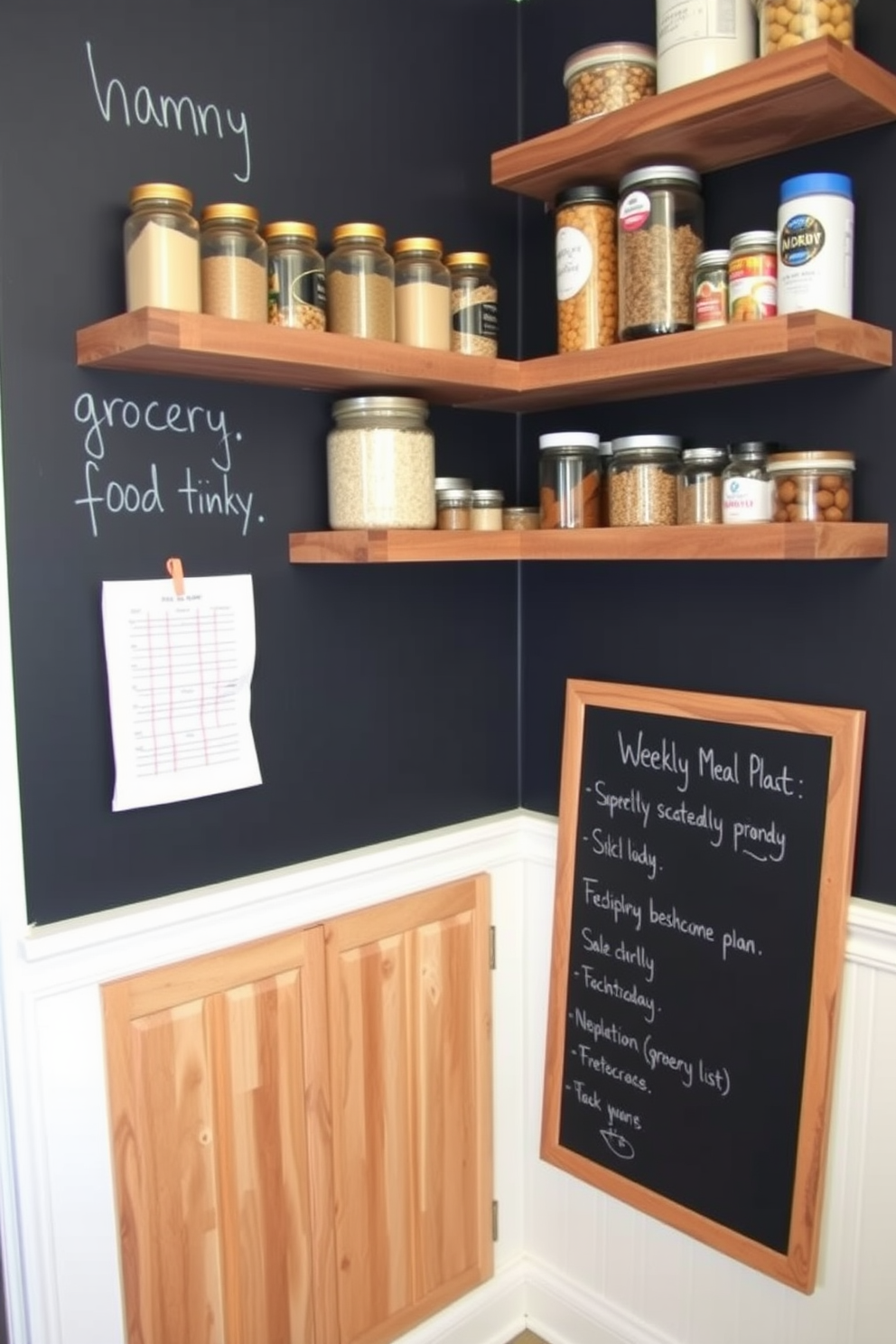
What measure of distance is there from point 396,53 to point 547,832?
129 cm

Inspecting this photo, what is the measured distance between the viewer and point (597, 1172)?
1.89 meters

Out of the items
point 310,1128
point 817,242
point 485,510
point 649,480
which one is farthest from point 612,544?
point 310,1128

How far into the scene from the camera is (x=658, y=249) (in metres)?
1.52

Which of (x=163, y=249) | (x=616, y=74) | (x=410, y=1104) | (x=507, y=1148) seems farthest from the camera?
(x=507, y=1148)

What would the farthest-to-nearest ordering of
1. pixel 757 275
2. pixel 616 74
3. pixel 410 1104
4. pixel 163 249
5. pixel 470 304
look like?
pixel 410 1104, pixel 470 304, pixel 616 74, pixel 757 275, pixel 163 249

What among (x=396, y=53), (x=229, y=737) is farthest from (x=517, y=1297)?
(x=396, y=53)

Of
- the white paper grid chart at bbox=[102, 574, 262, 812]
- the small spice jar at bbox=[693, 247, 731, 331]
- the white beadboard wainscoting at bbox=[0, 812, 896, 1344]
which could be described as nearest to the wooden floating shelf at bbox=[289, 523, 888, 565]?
the white paper grid chart at bbox=[102, 574, 262, 812]

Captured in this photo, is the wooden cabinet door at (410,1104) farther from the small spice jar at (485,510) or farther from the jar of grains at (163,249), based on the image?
the jar of grains at (163,249)

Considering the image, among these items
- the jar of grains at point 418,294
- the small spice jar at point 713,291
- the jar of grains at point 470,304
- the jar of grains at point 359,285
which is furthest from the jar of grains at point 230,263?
→ the small spice jar at point 713,291

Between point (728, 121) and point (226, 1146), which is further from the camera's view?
point (226, 1146)

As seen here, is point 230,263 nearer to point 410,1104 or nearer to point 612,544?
point 612,544

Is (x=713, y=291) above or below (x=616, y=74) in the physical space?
below

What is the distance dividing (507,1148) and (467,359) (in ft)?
4.63

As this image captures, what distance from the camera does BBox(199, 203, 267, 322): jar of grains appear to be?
1.37 metres
